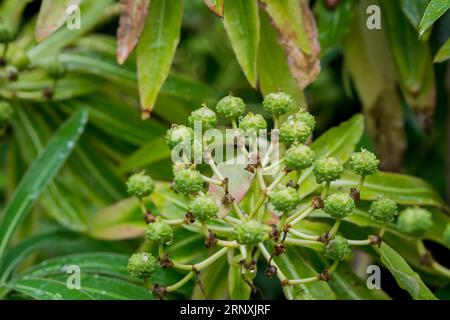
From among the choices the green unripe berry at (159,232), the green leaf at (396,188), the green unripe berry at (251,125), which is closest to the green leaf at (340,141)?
the green leaf at (396,188)

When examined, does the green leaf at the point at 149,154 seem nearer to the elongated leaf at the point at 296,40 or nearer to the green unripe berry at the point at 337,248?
the elongated leaf at the point at 296,40

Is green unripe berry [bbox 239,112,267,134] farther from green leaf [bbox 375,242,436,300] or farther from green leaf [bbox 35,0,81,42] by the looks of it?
green leaf [bbox 35,0,81,42]

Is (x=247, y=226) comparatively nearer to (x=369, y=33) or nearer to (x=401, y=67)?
(x=401, y=67)

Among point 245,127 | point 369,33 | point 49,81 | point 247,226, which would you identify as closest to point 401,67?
point 369,33

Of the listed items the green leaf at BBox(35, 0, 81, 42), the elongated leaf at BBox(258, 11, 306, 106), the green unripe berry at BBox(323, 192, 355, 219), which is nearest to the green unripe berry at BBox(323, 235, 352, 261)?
the green unripe berry at BBox(323, 192, 355, 219)
